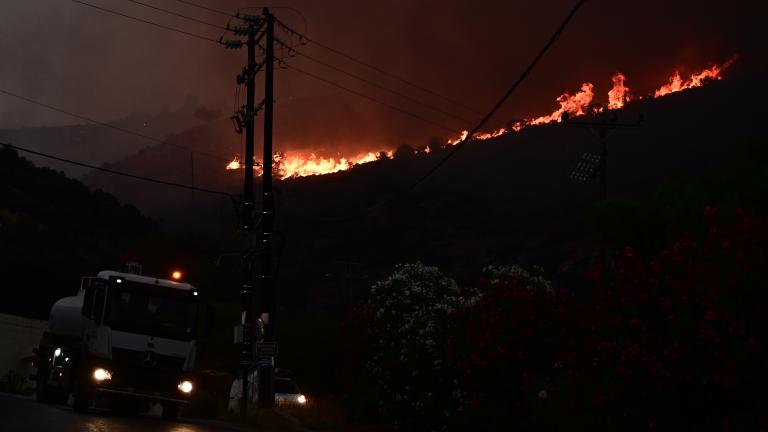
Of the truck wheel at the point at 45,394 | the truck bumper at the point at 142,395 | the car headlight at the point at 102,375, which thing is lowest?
the truck bumper at the point at 142,395

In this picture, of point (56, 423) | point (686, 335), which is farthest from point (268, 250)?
point (686, 335)

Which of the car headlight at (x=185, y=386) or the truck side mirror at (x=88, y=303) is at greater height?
the truck side mirror at (x=88, y=303)

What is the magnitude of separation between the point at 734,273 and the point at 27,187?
10881 centimetres

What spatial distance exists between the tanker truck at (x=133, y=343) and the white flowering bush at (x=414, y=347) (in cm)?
530

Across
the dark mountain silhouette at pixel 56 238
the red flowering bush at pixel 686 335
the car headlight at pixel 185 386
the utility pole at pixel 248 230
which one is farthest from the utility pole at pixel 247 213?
the dark mountain silhouette at pixel 56 238

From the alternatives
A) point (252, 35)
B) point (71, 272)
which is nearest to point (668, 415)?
point (252, 35)

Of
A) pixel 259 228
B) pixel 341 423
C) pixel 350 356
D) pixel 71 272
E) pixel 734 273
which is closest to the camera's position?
pixel 734 273

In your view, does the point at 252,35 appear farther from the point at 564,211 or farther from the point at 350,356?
the point at 564,211

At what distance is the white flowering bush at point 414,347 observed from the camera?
76.0ft

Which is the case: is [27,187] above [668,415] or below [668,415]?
above

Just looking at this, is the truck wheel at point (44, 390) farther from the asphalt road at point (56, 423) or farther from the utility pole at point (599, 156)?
the utility pole at point (599, 156)

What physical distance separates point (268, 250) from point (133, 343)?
8073 millimetres

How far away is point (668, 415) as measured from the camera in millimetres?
13195

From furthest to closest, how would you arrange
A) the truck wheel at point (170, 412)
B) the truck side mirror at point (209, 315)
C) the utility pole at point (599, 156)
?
the utility pole at point (599, 156), the truck wheel at point (170, 412), the truck side mirror at point (209, 315)
